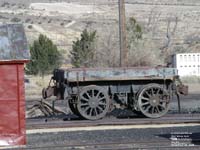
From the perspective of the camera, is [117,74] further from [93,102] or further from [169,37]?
[169,37]

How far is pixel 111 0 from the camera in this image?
14425 centimetres

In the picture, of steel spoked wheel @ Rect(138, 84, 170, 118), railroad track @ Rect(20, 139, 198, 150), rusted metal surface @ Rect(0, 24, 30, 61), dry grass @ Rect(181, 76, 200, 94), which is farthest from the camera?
dry grass @ Rect(181, 76, 200, 94)

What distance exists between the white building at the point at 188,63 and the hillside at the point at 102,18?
35.0 ft

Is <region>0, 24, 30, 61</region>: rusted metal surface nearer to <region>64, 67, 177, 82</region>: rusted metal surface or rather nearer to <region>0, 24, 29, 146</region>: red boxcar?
<region>0, 24, 29, 146</region>: red boxcar

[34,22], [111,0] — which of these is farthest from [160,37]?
[111,0]

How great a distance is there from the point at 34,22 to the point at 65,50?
2207cm

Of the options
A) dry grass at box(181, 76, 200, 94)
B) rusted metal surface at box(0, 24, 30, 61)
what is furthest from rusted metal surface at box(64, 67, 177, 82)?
dry grass at box(181, 76, 200, 94)

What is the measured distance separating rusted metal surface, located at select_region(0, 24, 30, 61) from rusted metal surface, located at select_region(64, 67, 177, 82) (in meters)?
6.09

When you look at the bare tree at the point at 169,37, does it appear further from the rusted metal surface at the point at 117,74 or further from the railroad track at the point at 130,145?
Result: the railroad track at the point at 130,145

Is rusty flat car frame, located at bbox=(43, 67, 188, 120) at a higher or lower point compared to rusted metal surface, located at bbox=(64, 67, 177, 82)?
lower

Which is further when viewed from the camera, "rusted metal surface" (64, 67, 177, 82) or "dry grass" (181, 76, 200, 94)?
"dry grass" (181, 76, 200, 94)

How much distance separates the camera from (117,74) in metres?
23.8

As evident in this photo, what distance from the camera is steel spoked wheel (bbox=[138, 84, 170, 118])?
2389 centimetres

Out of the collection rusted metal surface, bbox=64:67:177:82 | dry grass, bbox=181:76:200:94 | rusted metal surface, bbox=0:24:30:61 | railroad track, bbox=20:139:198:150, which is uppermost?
rusted metal surface, bbox=0:24:30:61
